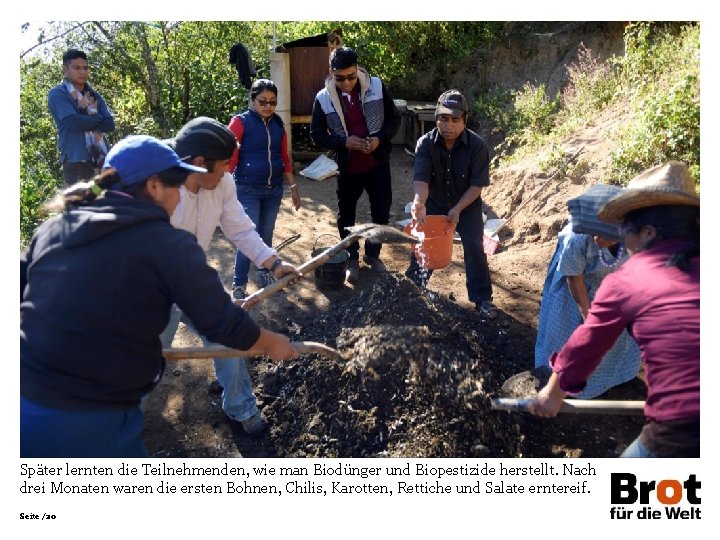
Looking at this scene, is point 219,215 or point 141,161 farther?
point 219,215

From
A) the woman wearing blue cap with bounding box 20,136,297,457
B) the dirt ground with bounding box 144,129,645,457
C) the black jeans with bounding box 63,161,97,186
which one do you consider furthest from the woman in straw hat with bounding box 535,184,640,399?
the black jeans with bounding box 63,161,97,186

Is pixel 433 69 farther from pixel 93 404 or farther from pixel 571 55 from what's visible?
→ pixel 93 404

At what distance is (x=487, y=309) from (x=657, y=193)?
8.84 feet

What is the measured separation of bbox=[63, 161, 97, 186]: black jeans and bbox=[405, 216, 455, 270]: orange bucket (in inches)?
124

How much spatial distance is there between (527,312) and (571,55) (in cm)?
680

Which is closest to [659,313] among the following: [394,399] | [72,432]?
[394,399]

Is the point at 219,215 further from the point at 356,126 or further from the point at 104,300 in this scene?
the point at 356,126

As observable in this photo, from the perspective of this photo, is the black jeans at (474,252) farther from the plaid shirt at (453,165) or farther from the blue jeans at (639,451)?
the blue jeans at (639,451)

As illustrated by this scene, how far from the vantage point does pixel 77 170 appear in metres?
5.71

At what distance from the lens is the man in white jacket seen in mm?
2939

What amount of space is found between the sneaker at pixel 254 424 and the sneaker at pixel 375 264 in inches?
102

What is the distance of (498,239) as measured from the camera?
673cm

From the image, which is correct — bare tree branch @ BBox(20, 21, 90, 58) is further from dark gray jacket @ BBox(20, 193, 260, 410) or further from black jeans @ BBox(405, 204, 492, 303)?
dark gray jacket @ BBox(20, 193, 260, 410)

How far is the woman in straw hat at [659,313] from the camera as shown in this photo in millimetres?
2057
